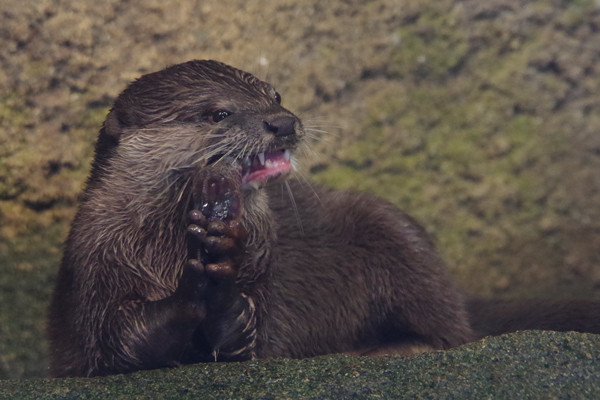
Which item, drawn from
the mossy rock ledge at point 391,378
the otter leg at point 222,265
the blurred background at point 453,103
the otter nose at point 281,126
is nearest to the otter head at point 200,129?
the otter nose at point 281,126

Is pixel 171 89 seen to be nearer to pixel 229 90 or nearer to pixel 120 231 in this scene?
pixel 229 90

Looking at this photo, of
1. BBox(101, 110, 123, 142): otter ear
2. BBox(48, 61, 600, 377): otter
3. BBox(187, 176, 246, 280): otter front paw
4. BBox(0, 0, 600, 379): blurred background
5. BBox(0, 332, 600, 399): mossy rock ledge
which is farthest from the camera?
BBox(0, 0, 600, 379): blurred background

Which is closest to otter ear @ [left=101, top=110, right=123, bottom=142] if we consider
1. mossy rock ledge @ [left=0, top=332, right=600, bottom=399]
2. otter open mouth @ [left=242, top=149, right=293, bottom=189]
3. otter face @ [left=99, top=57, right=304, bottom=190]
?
otter face @ [left=99, top=57, right=304, bottom=190]

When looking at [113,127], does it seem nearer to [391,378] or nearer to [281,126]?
[281,126]

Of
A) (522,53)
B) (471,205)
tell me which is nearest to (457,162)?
(471,205)

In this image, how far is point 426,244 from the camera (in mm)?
2666

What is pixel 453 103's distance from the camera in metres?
3.36

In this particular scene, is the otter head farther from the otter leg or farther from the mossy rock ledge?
the mossy rock ledge

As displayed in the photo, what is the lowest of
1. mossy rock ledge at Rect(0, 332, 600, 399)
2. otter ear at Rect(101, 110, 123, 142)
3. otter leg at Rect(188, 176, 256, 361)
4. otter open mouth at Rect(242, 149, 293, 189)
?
mossy rock ledge at Rect(0, 332, 600, 399)

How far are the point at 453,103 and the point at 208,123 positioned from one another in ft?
4.62

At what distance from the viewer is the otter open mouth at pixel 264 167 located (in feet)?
7.00

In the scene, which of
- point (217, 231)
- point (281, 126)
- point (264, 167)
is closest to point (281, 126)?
point (281, 126)

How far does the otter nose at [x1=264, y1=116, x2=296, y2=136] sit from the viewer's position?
83.7 inches

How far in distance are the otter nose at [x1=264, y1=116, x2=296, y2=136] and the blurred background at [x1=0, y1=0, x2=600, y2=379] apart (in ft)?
3.27
